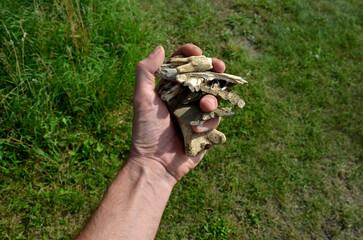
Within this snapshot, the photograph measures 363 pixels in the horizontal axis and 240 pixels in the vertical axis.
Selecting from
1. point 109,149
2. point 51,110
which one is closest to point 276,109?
point 109,149

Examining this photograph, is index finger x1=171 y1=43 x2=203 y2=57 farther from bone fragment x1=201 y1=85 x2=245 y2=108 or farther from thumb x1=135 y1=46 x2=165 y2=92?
bone fragment x1=201 y1=85 x2=245 y2=108

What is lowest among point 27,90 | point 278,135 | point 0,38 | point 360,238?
point 360,238

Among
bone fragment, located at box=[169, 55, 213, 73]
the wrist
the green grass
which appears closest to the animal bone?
bone fragment, located at box=[169, 55, 213, 73]

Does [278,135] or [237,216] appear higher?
[278,135]

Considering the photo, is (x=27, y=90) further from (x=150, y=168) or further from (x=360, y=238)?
(x=360, y=238)

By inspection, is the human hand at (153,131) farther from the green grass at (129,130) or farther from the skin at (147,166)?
the green grass at (129,130)

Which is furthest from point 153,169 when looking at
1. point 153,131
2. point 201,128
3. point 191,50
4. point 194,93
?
point 191,50

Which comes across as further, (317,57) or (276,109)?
(317,57)

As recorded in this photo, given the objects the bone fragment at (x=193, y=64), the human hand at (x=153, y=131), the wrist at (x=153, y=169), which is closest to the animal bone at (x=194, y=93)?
the bone fragment at (x=193, y=64)
